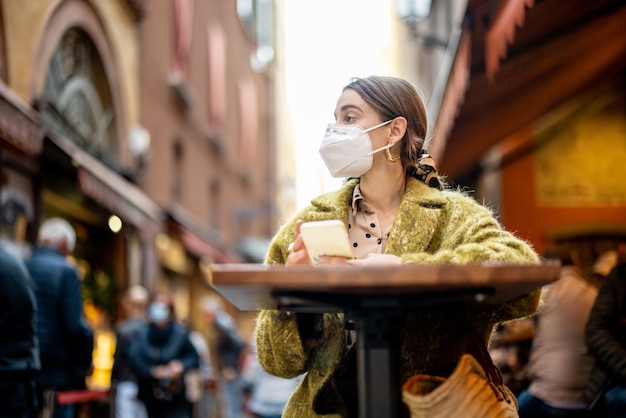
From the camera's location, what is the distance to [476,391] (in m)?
2.39

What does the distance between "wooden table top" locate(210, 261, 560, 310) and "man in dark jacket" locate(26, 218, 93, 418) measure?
4.62 metres

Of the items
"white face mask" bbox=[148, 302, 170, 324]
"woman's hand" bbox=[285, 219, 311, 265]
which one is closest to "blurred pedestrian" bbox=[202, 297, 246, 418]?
"white face mask" bbox=[148, 302, 170, 324]

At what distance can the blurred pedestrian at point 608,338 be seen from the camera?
4199mm

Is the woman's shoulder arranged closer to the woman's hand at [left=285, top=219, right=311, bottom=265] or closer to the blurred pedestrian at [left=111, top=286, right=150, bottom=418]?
the woman's hand at [left=285, top=219, right=311, bottom=265]

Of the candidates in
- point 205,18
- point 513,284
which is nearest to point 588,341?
point 513,284

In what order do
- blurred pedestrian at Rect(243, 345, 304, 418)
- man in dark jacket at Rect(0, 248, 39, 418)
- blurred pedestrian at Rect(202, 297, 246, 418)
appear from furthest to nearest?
blurred pedestrian at Rect(202, 297, 246, 418), blurred pedestrian at Rect(243, 345, 304, 418), man in dark jacket at Rect(0, 248, 39, 418)

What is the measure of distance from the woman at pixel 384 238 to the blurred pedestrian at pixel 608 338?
1.60 meters

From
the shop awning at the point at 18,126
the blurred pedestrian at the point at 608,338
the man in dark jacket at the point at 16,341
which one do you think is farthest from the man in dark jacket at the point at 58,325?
the blurred pedestrian at the point at 608,338

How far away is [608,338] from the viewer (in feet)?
14.0

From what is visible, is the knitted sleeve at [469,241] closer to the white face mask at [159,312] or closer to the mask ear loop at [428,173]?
the mask ear loop at [428,173]

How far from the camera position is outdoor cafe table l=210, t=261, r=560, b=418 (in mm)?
2137

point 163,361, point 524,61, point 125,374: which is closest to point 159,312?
point 163,361

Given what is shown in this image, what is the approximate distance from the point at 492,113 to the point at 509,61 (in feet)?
6.95

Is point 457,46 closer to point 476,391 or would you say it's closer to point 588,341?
point 588,341
